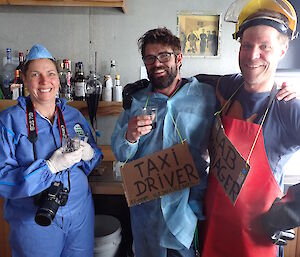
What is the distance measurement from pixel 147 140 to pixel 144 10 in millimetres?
1217

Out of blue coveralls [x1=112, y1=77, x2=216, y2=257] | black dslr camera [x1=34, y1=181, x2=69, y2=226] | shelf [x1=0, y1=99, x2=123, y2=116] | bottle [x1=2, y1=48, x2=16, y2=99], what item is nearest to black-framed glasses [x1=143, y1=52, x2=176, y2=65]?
blue coveralls [x1=112, y1=77, x2=216, y2=257]

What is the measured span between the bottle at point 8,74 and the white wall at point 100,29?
0.10 m

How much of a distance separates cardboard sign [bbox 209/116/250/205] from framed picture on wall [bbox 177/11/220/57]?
111cm

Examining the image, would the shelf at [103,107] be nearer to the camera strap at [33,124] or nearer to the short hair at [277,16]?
the camera strap at [33,124]

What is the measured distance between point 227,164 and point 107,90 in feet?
3.88

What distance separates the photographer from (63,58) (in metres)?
1.93

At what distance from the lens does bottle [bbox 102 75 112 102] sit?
6.03ft

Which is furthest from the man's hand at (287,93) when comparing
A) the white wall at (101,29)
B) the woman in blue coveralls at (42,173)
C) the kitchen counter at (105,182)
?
the white wall at (101,29)

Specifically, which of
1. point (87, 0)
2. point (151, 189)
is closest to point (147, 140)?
point (151, 189)

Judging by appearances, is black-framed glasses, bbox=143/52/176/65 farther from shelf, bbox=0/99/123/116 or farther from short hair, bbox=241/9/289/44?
shelf, bbox=0/99/123/116

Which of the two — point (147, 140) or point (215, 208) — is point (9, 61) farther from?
point (215, 208)

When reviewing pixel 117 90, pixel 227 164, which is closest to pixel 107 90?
pixel 117 90

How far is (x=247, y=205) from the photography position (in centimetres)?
84

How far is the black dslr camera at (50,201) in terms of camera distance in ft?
3.24
